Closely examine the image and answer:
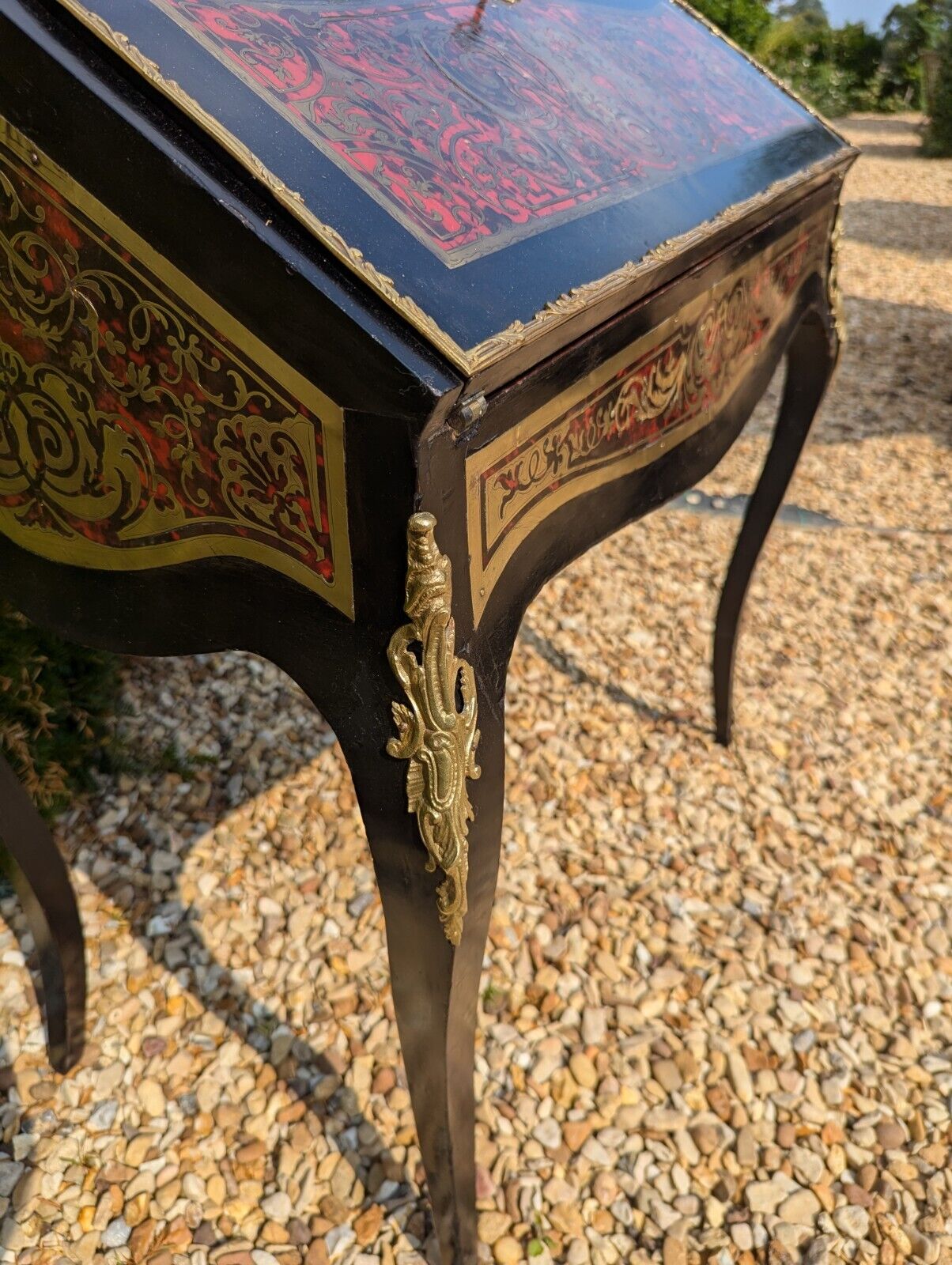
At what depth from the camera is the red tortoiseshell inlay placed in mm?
747

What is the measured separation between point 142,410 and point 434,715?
13.4 inches

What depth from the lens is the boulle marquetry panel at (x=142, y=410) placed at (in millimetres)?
681

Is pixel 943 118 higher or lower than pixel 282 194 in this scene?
lower

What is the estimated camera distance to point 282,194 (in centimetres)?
64

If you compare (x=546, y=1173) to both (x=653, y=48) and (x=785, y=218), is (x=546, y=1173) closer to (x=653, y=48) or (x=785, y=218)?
(x=785, y=218)

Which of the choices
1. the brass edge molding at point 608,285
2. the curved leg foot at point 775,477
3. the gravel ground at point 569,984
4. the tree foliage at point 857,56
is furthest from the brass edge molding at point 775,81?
the tree foliage at point 857,56

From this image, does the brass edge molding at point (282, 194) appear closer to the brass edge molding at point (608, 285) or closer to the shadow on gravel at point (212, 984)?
the brass edge molding at point (608, 285)

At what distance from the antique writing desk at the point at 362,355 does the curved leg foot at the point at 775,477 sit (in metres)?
0.68

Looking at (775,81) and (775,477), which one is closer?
(775,81)

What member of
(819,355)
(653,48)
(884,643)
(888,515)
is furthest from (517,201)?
(888,515)

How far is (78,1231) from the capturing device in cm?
134

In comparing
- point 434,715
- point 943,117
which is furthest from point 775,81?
point 943,117

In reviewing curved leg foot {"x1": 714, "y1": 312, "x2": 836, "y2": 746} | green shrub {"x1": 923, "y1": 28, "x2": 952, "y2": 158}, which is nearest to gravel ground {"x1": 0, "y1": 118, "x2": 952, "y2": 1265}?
curved leg foot {"x1": 714, "y1": 312, "x2": 836, "y2": 746}

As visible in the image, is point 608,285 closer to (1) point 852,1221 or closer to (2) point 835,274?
(2) point 835,274
